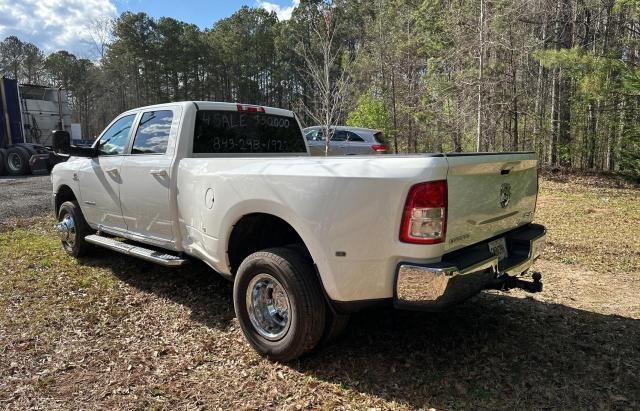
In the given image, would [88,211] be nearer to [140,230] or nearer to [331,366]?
[140,230]

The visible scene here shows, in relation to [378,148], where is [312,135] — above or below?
above

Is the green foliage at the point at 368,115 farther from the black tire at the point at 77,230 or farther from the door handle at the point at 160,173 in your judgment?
the door handle at the point at 160,173

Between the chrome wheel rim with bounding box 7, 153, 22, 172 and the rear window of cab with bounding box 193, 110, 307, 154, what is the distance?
15815 millimetres

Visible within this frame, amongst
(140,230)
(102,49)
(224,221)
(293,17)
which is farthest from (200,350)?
(102,49)

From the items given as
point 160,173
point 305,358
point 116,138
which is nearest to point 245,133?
point 160,173

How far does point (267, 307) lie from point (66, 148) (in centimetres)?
332

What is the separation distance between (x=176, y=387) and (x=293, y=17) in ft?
131

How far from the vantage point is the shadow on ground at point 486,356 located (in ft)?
9.87

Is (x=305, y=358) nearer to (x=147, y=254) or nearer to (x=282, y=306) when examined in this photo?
(x=282, y=306)

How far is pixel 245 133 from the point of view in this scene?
496 centimetres

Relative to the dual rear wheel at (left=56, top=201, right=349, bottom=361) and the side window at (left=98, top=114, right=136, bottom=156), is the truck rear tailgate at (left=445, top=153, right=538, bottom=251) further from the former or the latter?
the side window at (left=98, top=114, right=136, bottom=156)

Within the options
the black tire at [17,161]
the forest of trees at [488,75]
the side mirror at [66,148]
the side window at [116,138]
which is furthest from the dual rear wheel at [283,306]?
the black tire at [17,161]

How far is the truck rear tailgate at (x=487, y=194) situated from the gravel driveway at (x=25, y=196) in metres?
9.38

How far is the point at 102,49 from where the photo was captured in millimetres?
48500
